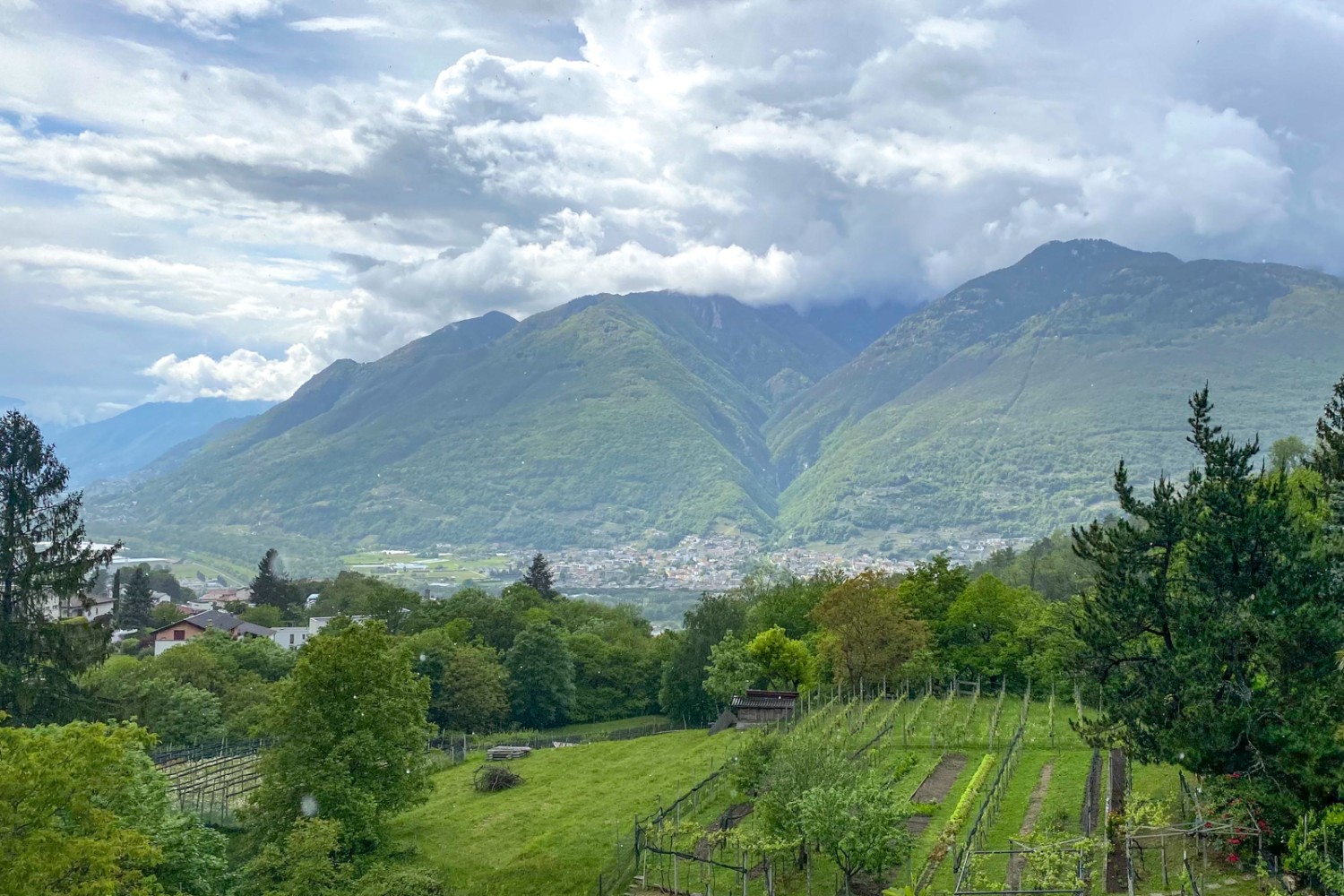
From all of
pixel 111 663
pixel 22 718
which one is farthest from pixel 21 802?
pixel 111 663

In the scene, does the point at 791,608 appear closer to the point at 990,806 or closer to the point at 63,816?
the point at 990,806

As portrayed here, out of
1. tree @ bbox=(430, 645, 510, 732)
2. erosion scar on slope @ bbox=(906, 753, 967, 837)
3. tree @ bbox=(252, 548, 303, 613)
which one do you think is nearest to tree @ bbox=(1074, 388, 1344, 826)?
erosion scar on slope @ bbox=(906, 753, 967, 837)

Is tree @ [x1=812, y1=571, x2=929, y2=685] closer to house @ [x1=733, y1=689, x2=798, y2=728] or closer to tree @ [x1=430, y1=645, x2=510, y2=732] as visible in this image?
house @ [x1=733, y1=689, x2=798, y2=728]

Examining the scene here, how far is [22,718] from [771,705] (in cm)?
3120

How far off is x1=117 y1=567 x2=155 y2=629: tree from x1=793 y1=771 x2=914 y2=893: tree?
91928 millimetres

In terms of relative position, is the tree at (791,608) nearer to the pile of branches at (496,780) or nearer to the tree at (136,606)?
the pile of branches at (496,780)

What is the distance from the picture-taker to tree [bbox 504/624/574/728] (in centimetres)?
6369

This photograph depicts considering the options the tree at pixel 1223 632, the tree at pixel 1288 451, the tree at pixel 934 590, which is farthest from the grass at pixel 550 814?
the tree at pixel 1288 451

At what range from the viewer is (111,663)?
199 ft

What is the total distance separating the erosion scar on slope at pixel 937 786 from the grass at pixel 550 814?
8831 mm

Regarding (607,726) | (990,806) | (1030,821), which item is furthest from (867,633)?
(607,726)

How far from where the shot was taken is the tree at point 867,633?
47.6 metres

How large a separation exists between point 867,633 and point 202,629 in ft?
199

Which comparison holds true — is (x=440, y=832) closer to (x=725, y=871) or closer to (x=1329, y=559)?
(x=725, y=871)
